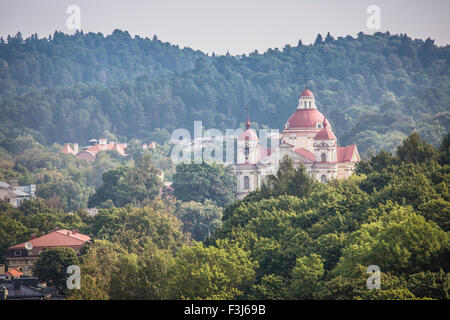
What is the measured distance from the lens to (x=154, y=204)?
82.6 metres

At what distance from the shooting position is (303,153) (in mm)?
84000

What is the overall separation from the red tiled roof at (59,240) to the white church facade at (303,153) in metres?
21.9

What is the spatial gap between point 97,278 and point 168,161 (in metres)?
94.8

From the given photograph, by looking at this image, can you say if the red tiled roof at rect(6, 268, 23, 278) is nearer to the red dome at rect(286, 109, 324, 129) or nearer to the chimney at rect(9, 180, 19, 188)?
the red dome at rect(286, 109, 324, 129)

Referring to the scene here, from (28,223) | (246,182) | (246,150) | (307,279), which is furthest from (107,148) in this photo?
(307,279)

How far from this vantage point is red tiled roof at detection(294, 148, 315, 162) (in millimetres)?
83206

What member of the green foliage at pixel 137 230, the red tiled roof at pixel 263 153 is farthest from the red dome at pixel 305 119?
the green foliage at pixel 137 230

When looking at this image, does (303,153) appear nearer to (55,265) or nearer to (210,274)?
(55,265)

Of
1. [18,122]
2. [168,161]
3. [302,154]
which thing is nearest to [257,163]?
[302,154]

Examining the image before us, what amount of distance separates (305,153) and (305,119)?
6449 millimetres

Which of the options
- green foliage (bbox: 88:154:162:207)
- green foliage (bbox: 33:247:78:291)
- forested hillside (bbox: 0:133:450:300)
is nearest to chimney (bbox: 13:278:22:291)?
forested hillside (bbox: 0:133:450:300)
